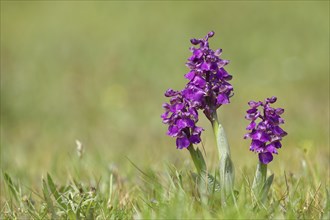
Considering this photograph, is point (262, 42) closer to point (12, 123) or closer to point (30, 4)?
point (12, 123)

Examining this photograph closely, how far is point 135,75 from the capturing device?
10344mm

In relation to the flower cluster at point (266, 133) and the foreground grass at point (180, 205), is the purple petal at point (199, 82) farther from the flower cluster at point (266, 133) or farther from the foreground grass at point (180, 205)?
the foreground grass at point (180, 205)

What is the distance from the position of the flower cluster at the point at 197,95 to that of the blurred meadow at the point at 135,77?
1.33 m

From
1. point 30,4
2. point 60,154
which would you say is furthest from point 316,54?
point 30,4

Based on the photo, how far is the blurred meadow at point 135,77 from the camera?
644 centimetres

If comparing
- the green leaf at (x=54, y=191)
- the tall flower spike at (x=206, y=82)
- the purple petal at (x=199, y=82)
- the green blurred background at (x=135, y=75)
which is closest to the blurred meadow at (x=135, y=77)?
the green blurred background at (x=135, y=75)

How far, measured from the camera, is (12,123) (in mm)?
8539

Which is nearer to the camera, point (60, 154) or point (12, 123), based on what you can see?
point (60, 154)

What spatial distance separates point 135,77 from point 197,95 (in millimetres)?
7033

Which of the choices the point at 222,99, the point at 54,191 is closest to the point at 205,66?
the point at 222,99

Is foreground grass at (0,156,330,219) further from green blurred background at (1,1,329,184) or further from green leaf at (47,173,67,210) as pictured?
green blurred background at (1,1,329,184)

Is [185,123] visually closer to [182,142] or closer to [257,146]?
[182,142]

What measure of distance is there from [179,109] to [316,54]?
7.81m

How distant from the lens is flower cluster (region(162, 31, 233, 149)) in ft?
10.8
